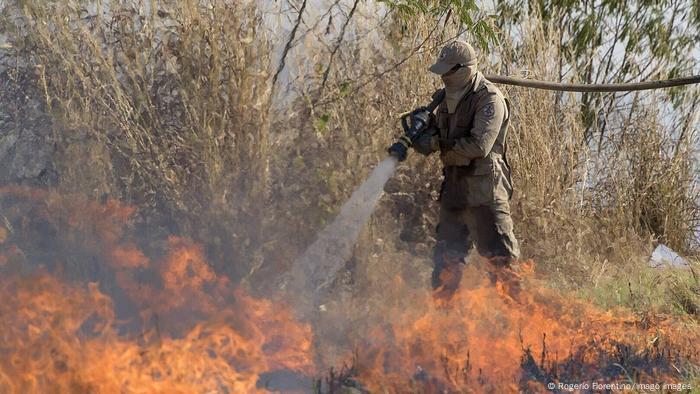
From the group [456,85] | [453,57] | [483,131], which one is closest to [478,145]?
[483,131]

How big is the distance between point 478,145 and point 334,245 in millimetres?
1215

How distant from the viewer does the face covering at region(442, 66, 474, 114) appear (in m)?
4.12

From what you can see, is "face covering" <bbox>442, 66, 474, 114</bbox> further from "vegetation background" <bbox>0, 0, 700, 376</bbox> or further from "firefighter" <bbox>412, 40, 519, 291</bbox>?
"vegetation background" <bbox>0, 0, 700, 376</bbox>

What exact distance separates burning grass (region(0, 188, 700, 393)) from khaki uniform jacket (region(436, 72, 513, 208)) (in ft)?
1.63

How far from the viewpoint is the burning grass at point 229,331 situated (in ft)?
10.4

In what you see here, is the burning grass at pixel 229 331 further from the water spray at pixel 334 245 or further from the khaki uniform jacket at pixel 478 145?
the khaki uniform jacket at pixel 478 145

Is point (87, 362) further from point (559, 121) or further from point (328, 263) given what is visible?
point (559, 121)

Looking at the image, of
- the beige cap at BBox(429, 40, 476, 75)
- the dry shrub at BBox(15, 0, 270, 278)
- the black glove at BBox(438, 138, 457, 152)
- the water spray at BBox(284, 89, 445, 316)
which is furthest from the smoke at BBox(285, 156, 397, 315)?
the beige cap at BBox(429, 40, 476, 75)

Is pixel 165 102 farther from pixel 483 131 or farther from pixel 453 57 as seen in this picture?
pixel 483 131

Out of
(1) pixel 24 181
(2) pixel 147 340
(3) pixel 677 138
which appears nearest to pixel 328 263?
(2) pixel 147 340

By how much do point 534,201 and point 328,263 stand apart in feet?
5.76

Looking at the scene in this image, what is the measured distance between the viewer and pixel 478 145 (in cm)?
406

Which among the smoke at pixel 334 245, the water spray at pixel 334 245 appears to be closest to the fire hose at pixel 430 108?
the water spray at pixel 334 245

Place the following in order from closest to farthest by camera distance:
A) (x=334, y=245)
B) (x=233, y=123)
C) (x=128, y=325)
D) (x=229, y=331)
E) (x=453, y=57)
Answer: (x=229, y=331)
(x=128, y=325)
(x=453, y=57)
(x=233, y=123)
(x=334, y=245)
